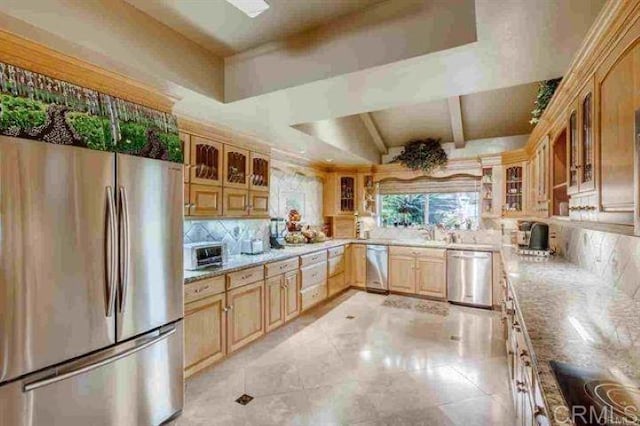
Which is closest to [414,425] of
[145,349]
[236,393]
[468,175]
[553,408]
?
[236,393]

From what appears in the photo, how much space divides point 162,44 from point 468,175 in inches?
189

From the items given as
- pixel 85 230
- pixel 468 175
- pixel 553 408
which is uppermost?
pixel 468 175

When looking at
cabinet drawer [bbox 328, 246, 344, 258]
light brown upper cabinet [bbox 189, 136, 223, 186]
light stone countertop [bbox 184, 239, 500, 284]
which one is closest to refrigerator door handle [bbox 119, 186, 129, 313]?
light stone countertop [bbox 184, 239, 500, 284]

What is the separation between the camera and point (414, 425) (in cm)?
213

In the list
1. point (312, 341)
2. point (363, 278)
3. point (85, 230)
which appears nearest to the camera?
point (85, 230)

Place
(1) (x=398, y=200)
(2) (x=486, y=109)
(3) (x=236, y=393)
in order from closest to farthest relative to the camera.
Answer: (3) (x=236, y=393)
(2) (x=486, y=109)
(1) (x=398, y=200)

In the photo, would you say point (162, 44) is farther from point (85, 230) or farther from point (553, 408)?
point (553, 408)

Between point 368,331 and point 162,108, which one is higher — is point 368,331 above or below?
below

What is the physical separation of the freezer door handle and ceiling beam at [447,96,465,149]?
418cm

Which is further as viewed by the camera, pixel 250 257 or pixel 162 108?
pixel 250 257

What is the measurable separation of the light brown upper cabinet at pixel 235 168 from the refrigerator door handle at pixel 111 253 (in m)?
1.65

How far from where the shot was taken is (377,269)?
5480mm

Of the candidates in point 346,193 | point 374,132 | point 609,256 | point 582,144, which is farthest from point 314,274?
point 582,144

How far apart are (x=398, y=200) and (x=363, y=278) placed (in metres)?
1.64
